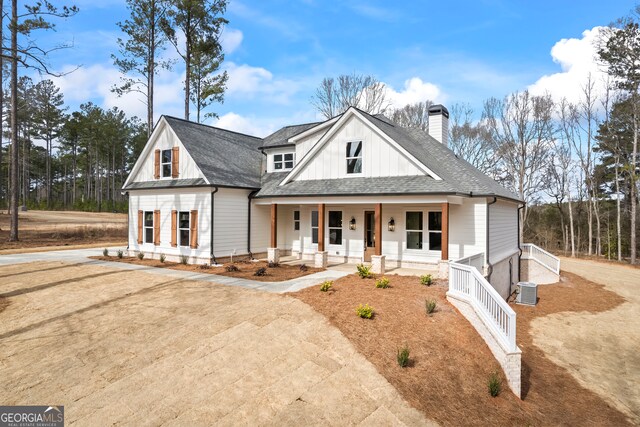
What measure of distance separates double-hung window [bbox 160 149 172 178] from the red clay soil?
11218 mm

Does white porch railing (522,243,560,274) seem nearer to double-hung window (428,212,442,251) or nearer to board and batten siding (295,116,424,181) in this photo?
double-hung window (428,212,442,251)

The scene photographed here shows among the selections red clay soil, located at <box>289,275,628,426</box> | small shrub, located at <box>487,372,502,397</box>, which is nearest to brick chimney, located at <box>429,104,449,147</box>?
red clay soil, located at <box>289,275,628,426</box>

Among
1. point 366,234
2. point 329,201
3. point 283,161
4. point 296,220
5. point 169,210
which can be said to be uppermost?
point 283,161

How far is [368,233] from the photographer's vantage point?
15914mm

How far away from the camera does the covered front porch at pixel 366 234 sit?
13805 mm

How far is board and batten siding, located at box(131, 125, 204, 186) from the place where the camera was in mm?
16578

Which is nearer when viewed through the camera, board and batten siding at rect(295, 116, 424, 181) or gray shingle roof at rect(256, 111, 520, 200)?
gray shingle roof at rect(256, 111, 520, 200)

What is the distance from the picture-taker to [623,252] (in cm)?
3200

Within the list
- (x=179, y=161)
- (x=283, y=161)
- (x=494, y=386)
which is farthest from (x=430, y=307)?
(x=179, y=161)

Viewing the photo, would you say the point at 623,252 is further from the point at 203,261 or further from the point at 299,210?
the point at 203,261

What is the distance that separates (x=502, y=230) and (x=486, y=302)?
8486 mm

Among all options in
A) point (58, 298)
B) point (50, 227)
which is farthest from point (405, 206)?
point (50, 227)

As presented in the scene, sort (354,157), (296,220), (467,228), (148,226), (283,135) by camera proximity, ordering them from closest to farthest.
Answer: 1. (467,228)
2. (354,157)
3. (148,226)
4. (296,220)
5. (283,135)

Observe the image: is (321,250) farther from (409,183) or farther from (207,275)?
(207,275)
